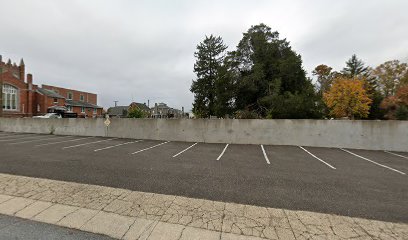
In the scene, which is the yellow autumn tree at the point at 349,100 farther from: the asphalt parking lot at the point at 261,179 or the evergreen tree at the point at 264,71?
the asphalt parking lot at the point at 261,179

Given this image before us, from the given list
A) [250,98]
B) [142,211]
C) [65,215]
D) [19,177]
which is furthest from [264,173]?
→ [250,98]

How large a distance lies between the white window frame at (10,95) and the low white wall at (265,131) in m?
28.9

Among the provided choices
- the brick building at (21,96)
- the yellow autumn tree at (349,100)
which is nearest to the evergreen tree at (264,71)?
the yellow autumn tree at (349,100)

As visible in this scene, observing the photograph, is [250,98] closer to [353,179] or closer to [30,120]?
[353,179]

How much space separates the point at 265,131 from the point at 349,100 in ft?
85.5

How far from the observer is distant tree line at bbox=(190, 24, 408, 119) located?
2349cm

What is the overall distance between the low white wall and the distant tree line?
352 inches

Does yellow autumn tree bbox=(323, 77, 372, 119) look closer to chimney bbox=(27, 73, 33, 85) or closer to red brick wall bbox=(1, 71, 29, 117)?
red brick wall bbox=(1, 71, 29, 117)

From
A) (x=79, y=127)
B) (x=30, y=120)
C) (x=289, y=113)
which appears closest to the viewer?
(x=79, y=127)

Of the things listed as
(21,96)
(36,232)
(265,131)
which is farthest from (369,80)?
(21,96)

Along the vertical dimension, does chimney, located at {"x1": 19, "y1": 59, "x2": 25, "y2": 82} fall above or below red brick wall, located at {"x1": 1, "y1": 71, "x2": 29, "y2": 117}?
above

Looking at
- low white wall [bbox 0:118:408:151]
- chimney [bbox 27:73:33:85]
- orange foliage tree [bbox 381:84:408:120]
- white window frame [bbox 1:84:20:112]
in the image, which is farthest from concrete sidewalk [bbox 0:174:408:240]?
chimney [bbox 27:73:33:85]

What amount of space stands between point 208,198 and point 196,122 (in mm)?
10710

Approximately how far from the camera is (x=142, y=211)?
372cm
